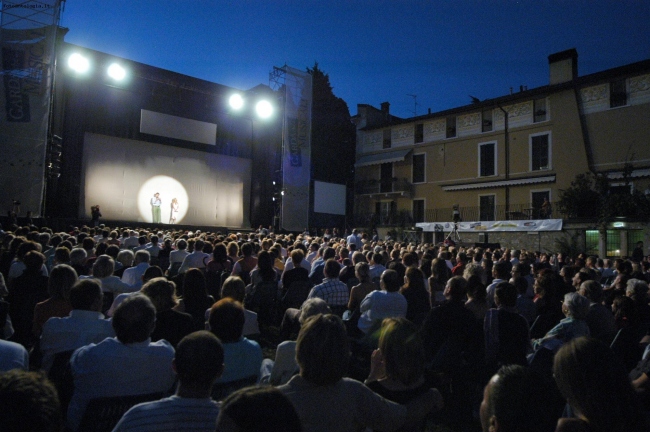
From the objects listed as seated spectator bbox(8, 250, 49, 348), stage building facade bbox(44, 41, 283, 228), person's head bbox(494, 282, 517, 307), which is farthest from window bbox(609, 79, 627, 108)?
seated spectator bbox(8, 250, 49, 348)

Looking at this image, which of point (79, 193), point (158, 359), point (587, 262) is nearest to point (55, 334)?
point (158, 359)

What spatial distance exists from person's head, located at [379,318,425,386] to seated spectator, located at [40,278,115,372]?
6.40ft

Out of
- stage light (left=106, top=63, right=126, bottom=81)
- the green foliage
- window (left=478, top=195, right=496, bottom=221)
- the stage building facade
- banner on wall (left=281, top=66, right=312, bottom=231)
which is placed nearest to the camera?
the green foliage

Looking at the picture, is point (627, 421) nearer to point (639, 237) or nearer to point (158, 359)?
→ point (158, 359)

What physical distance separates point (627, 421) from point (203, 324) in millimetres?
3108

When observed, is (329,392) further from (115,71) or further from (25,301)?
(115,71)

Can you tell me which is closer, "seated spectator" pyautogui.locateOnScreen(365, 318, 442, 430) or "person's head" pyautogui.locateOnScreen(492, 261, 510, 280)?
"seated spectator" pyautogui.locateOnScreen(365, 318, 442, 430)

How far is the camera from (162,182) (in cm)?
2108

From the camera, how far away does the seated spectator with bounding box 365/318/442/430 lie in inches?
83.2

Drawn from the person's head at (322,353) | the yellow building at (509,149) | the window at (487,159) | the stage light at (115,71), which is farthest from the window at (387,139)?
the person's head at (322,353)

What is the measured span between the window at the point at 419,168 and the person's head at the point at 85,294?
2579 centimetres

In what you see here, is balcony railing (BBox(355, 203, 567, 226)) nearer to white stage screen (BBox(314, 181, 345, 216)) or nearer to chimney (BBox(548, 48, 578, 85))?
white stage screen (BBox(314, 181, 345, 216))

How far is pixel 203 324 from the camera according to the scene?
3.82m

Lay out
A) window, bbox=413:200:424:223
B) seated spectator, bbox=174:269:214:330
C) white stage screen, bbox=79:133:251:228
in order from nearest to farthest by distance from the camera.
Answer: seated spectator, bbox=174:269:214:330, white stage screen, bbox=79:133:251:228, window, bbox=413:200:424:223
